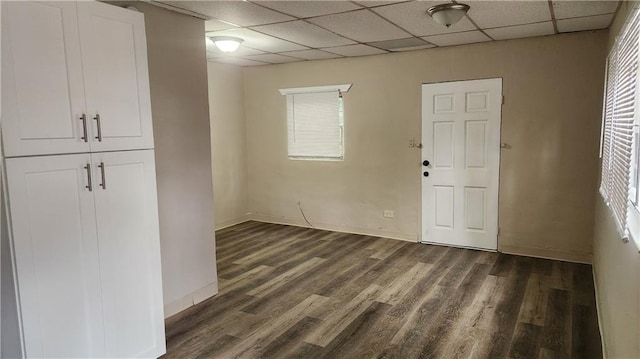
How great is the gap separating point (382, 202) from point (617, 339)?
3.56 m

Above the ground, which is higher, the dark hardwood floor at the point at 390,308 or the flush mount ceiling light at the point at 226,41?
the flush mount ceiling light at the point at 226,41

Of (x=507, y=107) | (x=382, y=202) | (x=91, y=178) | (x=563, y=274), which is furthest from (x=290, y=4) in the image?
(x=563, y=274)

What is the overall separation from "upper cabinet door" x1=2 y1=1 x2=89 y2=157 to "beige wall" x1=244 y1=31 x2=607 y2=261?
3.81 m

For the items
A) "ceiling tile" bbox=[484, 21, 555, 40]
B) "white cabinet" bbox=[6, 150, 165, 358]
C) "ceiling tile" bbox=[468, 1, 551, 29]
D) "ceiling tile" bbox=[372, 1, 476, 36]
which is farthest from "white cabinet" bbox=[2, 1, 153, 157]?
"ceiling tile" bbox=[484, 21, 555, 40]

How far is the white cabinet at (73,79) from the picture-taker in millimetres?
1924

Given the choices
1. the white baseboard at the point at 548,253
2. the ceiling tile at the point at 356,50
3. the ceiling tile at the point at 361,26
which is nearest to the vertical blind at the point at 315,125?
the ceiling tile at the point at 356,50

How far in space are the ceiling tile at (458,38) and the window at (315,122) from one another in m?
1.41

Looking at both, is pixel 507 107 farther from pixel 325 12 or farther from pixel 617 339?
pixel 617 339

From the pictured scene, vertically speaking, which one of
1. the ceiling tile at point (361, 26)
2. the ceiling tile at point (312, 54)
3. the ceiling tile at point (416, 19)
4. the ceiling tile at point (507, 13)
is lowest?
the ceiling tile at point (507, 13)

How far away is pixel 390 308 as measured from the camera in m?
3.36

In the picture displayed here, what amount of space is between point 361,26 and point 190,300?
9.35 ft

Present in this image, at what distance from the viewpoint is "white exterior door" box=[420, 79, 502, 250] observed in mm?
4680

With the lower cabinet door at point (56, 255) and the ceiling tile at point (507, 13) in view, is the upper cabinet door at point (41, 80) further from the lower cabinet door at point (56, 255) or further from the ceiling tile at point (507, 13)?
the ceiling tile at point (507, 13)

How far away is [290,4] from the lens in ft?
9.99
